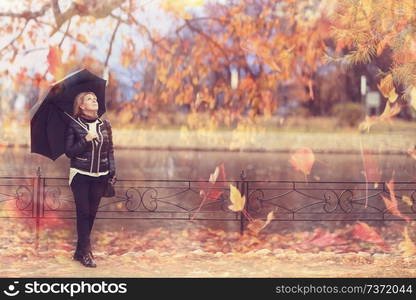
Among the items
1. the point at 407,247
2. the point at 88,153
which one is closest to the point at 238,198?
the point at 407,247

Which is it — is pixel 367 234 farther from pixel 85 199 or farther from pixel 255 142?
A: pixel 255 142

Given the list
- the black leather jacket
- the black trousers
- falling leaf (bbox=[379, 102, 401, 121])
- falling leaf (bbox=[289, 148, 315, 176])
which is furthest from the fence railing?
falling leaf (bbox=[289, 148, 315, 176])

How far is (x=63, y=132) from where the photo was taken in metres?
6.73

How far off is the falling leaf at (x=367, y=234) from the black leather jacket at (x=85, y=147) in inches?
176

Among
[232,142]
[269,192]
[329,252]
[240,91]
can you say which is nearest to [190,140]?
[232,142]

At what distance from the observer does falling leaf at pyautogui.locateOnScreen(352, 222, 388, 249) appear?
9469 millimetres

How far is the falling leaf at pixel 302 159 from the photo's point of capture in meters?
26.4

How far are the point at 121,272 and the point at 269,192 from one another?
866 centimetres

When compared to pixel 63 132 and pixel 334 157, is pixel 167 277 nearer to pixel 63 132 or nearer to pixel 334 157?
pixel 63 132

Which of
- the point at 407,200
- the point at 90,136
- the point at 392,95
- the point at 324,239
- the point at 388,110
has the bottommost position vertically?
the point at 324,239

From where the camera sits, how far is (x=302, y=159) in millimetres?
30578

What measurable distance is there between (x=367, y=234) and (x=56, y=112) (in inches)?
223

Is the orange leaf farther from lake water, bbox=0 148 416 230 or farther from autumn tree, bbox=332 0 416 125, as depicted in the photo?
lake water, bbox=0 148 416 230

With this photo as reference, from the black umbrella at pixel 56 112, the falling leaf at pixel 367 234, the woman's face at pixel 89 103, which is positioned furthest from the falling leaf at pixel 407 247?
the black umbrella at pixel 56 112
